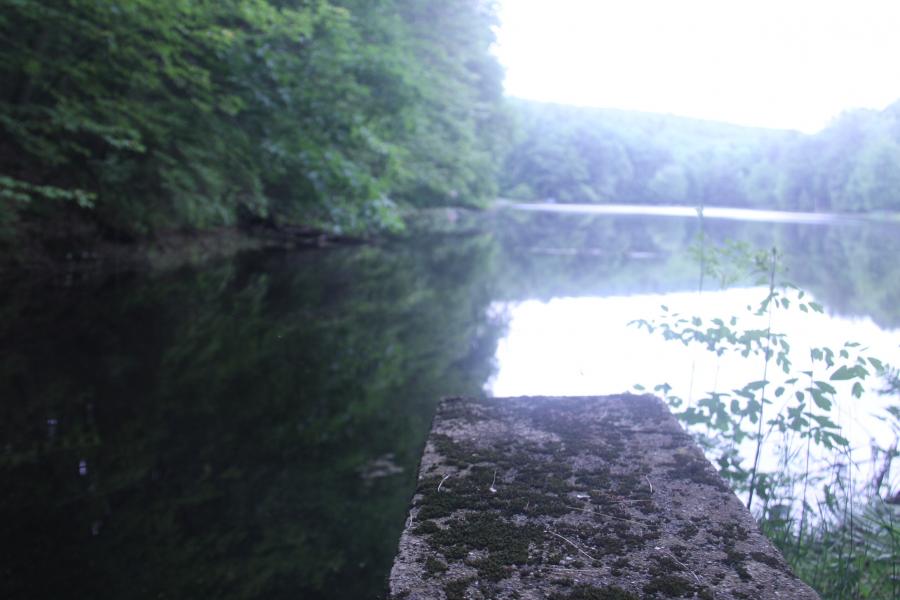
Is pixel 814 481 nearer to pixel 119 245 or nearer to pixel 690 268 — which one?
pixel 690 268

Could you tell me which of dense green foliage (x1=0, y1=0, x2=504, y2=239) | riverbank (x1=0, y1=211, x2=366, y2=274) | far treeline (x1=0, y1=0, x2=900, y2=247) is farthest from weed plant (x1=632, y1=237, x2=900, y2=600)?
riverbank (x1=0, y1=211, x2=366, y2=274)

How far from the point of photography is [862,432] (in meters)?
4.40

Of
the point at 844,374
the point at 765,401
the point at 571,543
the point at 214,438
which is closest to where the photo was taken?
the point at 571,543

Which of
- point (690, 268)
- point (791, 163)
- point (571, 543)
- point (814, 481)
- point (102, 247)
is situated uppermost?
point (791, 163)

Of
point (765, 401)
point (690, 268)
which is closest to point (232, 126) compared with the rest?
point (690, 268)

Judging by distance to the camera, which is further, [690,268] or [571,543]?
[690,268]

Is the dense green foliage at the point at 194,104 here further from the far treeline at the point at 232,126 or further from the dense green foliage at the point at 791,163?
the dense green foliage at the point at 791,163

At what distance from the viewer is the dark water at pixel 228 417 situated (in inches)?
120

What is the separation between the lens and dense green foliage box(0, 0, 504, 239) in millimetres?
9383

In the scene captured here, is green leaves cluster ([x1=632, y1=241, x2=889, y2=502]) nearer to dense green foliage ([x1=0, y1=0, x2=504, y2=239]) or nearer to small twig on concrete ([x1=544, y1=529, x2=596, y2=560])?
small twig on concrete ([x1=544, y1=529, x2=596, y2=560])

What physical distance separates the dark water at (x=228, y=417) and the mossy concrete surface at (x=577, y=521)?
965mm

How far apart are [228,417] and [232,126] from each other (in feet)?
28.4

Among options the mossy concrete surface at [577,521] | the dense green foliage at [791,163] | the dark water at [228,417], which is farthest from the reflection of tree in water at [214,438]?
the dense green foliage at [791,163]

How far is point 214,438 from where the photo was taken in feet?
14.5
